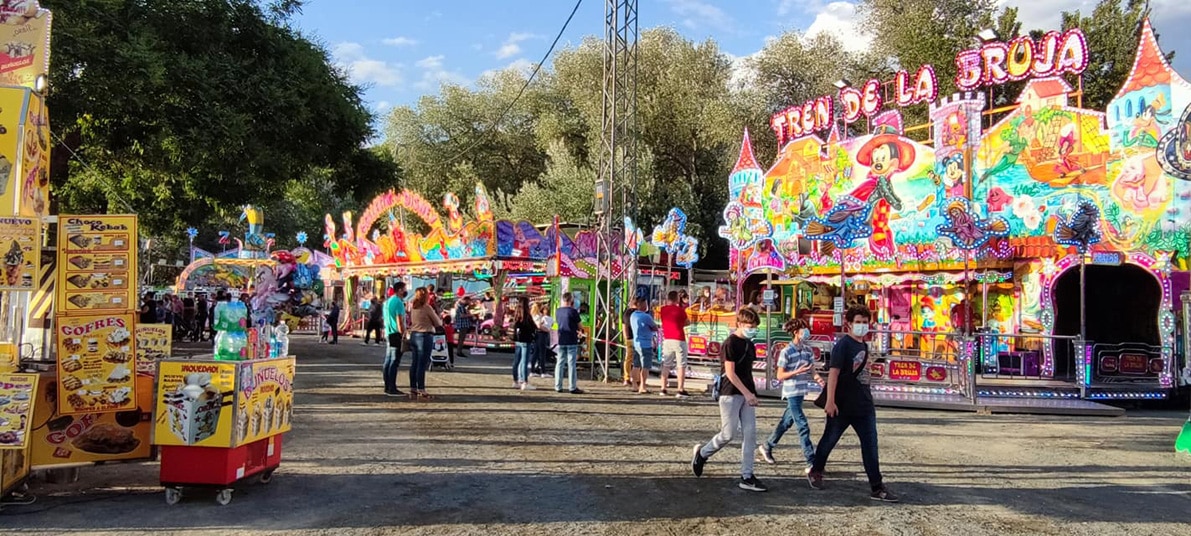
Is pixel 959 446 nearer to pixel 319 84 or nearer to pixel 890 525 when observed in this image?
pixel 890 525

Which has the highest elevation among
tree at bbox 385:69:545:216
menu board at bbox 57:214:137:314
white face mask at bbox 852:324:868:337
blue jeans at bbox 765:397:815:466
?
tree at bbox 385:69:545:216

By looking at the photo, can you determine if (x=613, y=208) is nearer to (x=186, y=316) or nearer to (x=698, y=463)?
(x=698, y=463)

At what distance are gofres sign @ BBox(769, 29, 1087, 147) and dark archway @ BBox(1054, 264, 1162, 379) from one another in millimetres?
4449

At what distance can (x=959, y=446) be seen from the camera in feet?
30.0

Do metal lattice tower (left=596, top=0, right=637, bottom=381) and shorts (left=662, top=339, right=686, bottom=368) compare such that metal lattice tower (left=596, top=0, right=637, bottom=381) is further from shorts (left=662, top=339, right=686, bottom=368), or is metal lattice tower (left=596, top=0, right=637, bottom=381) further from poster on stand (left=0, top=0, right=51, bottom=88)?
poster on stand (left=0, top=0, right=51, bottom=88)

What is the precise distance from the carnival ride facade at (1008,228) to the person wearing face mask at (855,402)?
6.98 m

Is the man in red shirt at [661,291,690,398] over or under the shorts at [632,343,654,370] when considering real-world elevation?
over

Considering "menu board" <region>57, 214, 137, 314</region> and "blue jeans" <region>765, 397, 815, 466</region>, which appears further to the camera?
"blue jeans" <region>765, 397, 815, 466</region>

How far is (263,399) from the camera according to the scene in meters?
6.23

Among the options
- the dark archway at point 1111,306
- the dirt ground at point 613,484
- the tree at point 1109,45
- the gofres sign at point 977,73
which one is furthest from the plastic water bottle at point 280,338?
the tree at point 1109,45

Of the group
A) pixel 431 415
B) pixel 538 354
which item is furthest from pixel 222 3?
pixel 538 354

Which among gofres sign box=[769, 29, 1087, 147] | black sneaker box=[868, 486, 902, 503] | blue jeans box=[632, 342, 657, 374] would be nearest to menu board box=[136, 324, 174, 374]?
black sneaker box=[868, 486, 902, 503]

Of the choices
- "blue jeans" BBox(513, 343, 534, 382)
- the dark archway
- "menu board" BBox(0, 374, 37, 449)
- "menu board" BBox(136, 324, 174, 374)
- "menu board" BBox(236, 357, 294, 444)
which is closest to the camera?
"menu board" BBox(0, 374, 37, 449)

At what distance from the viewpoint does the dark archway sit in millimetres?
18672
